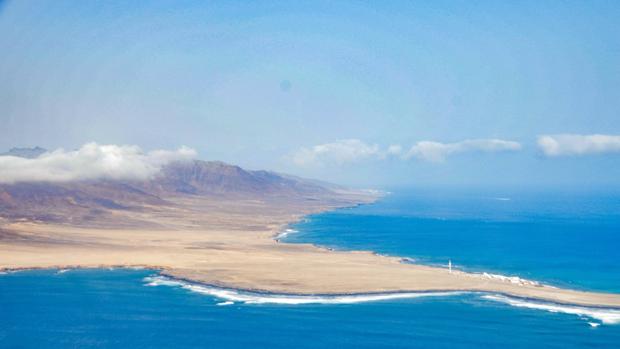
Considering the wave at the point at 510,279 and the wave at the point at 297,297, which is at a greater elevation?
the wave at the point at 510,279

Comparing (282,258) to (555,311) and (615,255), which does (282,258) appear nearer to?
(555,311)

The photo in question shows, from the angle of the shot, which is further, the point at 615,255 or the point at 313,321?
the point at 615,255

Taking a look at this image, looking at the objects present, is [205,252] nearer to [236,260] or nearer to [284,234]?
[236,260]

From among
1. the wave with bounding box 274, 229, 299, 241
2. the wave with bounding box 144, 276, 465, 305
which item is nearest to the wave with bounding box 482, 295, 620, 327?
the wave with bounding box 144, 276, 465, 305

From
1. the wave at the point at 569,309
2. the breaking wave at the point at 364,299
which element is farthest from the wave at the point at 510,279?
the wave at the point at 569,309

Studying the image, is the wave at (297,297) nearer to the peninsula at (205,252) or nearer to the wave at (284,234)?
the peninsula at (205,252)

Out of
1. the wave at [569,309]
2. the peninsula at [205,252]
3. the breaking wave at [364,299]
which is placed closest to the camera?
the wave at [569,309]

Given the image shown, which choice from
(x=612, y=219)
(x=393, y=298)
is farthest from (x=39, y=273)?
(x=612, y=219)
